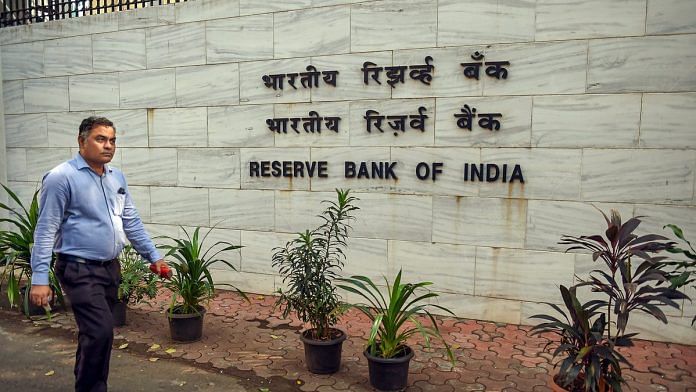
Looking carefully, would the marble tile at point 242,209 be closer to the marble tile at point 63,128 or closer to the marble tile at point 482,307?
the marble tile at point 482,307

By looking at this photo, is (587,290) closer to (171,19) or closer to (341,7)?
(341,7)

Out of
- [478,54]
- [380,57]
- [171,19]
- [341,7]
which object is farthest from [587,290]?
[171,19]

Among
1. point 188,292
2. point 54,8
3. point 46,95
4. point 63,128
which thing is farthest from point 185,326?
point 54,8

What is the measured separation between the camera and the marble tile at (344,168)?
509 centimetres

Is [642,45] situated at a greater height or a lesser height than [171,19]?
lesser

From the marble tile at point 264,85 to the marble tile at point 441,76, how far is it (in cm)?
104

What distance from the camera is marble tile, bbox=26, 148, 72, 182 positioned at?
6.84m

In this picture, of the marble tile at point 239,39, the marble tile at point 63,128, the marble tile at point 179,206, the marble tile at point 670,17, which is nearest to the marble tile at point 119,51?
the marble tile at point 63,128

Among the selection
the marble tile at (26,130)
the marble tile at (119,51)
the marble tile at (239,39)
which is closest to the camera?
the marble tile at (239,39)

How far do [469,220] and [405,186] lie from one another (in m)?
0.69

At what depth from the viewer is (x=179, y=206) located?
6.11m

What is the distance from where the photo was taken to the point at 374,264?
521 centimetres

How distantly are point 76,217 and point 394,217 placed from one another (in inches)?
114

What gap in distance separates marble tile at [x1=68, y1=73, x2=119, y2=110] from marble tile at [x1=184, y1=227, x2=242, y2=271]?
6.30 ft
